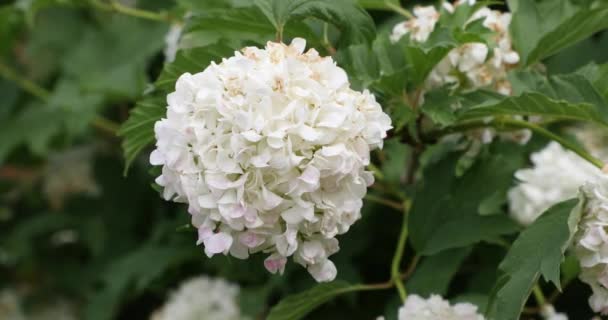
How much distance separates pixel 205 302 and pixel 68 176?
989 mm

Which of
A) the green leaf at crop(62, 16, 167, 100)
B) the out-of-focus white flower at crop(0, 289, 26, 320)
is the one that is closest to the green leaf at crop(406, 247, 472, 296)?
the green leaf at crop(62, 16, 167, 100)

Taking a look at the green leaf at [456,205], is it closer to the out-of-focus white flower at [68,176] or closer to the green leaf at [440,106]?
the green leaf at [440,106]

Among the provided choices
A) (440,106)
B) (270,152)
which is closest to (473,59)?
(440,106)

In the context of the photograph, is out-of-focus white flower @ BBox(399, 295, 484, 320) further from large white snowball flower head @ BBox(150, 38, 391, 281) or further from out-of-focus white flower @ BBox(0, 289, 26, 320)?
out-of-focus white flower @ BBox(0, 289, 26, 320)

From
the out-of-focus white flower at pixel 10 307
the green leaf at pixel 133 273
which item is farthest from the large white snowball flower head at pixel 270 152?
the out-of-focus white flower at pixel 10 307

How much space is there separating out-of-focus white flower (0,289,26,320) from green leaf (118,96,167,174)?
6.05 feet

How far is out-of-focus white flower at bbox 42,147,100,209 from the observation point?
9.44 feet

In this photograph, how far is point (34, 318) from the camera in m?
2.94

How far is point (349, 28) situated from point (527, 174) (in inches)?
24.9

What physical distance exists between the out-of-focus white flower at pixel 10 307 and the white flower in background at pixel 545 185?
1819 mm

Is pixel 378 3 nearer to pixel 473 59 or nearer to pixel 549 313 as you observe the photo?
pixel 473 59

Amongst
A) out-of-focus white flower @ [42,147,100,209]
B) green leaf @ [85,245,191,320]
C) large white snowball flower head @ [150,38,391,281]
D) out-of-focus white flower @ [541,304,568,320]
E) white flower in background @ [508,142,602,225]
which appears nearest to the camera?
large white snowball flower head @ [150,38,391,281]

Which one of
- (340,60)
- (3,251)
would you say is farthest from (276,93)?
(3,251)

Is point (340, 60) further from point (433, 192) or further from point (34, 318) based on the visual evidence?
point (34, 318)
